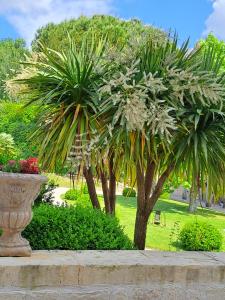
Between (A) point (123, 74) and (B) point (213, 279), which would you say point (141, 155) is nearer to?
(A) point (123, 74)

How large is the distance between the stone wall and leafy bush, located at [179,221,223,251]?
8.82 m

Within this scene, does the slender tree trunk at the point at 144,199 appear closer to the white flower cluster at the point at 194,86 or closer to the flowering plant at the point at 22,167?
the white flower cluster at the point at 194,86

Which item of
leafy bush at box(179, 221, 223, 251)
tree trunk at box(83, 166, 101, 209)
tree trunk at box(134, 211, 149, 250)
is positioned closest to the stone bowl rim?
tree trunk at box(134, 211, 149, 250)

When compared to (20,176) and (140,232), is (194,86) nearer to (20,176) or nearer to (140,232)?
(140,232)

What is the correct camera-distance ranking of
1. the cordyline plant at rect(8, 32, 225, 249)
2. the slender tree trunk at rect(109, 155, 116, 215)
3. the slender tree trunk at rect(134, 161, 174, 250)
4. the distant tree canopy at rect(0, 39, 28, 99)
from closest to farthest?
the cordyline plant at rect(8, 32, 225, 249) < the slender tree trunk at rect(134, 161, 174, 250) < the slender tree trunk at rect(109, 155, 116, 215) < the distant tree canopy at rect(0, 39, 28, 99)

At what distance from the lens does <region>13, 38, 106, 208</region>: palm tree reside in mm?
7715

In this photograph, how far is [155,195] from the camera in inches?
332

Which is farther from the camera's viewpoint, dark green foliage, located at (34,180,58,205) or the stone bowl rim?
dark green foliage, located at (34,180,58,205)

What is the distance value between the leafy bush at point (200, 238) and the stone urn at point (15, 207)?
31.8 feet

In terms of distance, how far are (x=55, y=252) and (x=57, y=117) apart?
3.07 meters

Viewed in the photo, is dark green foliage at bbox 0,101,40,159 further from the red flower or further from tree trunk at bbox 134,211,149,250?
the red flower

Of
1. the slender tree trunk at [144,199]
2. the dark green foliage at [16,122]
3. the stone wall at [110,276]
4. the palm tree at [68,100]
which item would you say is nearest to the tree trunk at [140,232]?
the slender tree trunk at [144,199]

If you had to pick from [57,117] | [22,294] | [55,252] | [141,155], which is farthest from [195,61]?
[22,294]

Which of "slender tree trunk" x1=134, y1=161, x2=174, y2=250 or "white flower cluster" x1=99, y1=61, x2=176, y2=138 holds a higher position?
"white flower cluster" x1=99, y1=61, x2=176, y2=138
